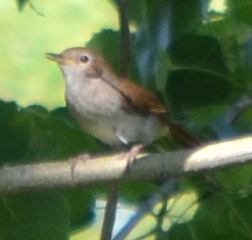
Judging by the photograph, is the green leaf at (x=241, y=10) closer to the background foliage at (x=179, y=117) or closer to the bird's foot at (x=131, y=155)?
the background foliage at (x=179, y=117)

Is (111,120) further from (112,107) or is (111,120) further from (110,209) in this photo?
(110,209)

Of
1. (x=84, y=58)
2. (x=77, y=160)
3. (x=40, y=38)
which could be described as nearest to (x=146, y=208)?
(x=77, y=160)

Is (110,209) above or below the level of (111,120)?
below

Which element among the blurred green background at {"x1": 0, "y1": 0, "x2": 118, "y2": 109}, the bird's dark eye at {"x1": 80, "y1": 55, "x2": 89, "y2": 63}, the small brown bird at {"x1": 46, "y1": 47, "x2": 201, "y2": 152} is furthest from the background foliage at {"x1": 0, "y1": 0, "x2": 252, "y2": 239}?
the blurred green background at {"x1": 0, "y1": 0, "x2": 118, "y2": 109}

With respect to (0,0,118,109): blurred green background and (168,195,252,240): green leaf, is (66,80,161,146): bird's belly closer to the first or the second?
(168,195,252,240): green leaf

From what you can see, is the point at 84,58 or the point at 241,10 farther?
the point at 84,58

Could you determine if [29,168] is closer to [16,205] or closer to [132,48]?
[16,205]
